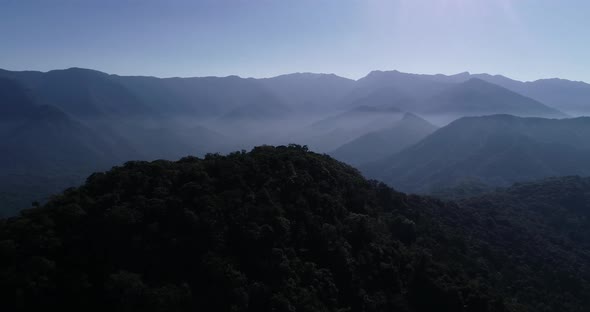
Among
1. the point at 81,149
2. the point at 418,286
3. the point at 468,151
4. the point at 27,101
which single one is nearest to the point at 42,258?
the point at 418,286

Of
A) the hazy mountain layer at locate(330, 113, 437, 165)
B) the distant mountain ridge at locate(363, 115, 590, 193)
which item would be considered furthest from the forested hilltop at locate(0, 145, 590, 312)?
the hazy mountain layer at locate(330, 113, 437, 165)

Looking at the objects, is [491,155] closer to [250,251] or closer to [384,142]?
[384,142]

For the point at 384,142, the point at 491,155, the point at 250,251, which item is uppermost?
the point at 250,251

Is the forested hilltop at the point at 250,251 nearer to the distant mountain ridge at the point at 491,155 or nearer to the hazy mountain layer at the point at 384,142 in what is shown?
the distant mountain ridge at the point at 491,155

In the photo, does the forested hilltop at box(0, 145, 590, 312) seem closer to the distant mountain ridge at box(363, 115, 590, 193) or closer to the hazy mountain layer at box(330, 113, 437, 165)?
the distant mountain ridge at box(363, 115, 590, 193)

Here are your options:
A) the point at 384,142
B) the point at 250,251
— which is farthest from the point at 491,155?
the point at 250,251

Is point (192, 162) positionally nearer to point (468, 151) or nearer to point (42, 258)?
point (42, 258)

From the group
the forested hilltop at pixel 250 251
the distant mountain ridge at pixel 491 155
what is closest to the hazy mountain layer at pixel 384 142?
the distant mountain ridge at pixel 491 155

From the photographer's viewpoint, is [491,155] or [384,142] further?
[384,142]
